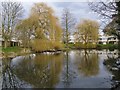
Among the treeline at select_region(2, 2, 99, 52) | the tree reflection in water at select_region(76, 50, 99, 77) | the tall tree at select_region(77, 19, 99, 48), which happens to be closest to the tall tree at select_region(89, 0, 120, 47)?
the tree reflection in water at select_region(76, 50, 99, 77)

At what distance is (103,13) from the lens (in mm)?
7387

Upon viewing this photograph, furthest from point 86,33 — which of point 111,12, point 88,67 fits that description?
→ point 111,12

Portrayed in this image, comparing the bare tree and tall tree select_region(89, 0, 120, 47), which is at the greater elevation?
the bare tree

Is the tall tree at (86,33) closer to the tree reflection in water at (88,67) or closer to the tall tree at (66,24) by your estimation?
the tall tree at (66,24)

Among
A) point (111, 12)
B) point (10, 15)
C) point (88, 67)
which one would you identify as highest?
point (10, 15)

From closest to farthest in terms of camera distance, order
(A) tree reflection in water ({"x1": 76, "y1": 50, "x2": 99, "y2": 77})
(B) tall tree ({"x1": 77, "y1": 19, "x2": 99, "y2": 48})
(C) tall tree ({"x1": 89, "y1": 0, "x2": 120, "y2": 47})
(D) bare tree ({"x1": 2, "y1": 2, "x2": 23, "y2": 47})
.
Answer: (C) tall tree ({"x1": 89, "y1": 0, "x2": 120, "y2": 47}) < (A) tree reflection in water ({"x1": 76, "y1": 50, "x2": 99, "y2": 77}) < (D) bare tree ({"x1": 2, "y1": 2, "x2": 23, "y2": 47}) < (B) tall tree ({"x1": 77, "y1": 19, "x2": 99, "y2": 48})

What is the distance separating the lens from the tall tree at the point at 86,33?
130ft

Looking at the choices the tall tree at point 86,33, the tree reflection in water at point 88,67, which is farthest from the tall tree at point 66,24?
the tree reflection in water at point 88,67

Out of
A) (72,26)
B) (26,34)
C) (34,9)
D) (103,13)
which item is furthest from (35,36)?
(103,13)

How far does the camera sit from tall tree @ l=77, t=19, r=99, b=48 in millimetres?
39678

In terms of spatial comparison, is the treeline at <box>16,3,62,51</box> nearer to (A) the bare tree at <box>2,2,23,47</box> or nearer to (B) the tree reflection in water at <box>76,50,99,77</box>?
(A) the bare tree at <box>2,2,23,47</box>

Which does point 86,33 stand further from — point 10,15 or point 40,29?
point 10,15

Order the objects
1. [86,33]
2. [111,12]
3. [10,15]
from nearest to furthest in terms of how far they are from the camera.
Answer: [111,12]
[10,15]
[86,33]

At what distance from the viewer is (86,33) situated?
40.8m
